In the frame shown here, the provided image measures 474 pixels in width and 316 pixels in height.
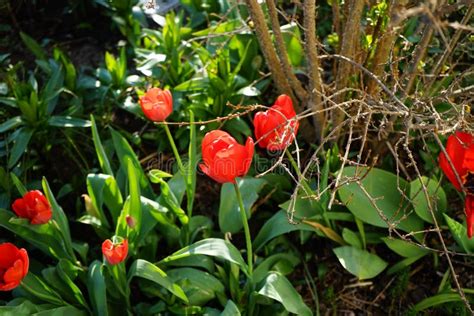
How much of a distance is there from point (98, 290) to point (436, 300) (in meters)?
0.84

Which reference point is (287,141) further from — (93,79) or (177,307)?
(93,79)

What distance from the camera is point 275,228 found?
182cm

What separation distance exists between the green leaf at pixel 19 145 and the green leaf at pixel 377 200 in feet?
3.07

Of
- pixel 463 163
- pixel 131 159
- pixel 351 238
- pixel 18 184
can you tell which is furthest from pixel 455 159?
pixel 18 184

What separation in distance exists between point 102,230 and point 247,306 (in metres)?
0.45

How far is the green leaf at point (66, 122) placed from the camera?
2.10m

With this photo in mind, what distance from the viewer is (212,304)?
5.86 ft

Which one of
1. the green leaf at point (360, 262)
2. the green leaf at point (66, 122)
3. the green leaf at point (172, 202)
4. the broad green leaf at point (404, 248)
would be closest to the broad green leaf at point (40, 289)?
the green leaf at point (172, 202)

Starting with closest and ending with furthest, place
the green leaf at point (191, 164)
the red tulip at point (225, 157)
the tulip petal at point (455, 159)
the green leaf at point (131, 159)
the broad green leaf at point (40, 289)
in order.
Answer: the red tulip at point (225, 157), the tulip petal at point (455, 159), the broad green leaf at point (40, 289), the green leaf at point (191, 164), the green leaf at point (131, 159)

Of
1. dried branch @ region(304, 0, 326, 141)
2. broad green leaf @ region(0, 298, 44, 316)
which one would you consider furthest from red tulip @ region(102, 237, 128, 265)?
dried branch @ region(304, 0, 326, 141)

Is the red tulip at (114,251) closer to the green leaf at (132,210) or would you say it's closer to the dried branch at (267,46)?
the green leaf at (132,210)

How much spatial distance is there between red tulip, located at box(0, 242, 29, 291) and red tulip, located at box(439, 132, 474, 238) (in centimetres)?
94

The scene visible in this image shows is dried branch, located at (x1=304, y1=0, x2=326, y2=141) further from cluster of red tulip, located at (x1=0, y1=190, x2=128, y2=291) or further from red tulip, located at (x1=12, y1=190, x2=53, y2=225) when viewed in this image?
red tulip, located at (x1=12, y1=190, x2=53, y2=225)

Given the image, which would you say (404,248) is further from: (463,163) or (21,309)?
(21,309)
